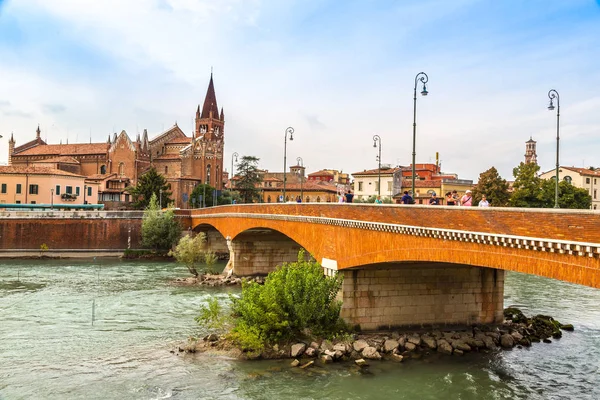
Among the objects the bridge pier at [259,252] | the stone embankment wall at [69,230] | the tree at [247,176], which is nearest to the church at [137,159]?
the tree at [247,176]

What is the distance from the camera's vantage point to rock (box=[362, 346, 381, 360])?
1788cm

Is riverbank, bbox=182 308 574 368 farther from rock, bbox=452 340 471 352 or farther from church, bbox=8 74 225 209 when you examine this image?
church, bbox=8 74 225 209

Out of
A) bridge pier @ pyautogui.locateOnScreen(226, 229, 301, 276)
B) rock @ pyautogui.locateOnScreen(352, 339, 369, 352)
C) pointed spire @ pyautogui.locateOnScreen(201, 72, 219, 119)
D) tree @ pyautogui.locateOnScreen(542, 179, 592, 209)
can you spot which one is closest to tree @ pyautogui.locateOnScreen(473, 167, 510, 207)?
tree @ pyautogui.locateOnScreen(542, 179, 592, 209)

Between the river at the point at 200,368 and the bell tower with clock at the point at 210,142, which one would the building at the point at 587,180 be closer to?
the river at the point at 200,368

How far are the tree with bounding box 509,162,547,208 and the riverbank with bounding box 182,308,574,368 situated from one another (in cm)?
2379

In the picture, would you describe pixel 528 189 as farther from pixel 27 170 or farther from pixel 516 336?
pixel 27 170

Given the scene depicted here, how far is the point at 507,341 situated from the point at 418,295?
10.8 ft

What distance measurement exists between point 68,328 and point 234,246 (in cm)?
1588

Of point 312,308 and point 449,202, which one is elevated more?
point 449,202

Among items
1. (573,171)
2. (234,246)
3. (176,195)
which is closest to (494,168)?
(573,171)

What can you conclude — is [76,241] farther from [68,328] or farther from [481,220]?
[481,220]

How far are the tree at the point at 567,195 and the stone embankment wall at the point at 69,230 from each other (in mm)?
34489

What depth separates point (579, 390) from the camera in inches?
608

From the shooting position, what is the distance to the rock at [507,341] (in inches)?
766
